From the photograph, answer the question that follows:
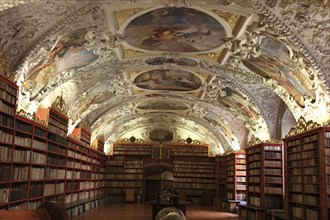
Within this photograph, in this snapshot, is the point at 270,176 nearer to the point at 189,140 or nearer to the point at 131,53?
the point at 131,53

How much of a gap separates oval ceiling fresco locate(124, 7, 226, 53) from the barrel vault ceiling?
28 mm

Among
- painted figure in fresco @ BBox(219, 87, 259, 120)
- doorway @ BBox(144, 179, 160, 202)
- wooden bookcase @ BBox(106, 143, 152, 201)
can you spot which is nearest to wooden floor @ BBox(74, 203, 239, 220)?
painted figure in fresco @ BBox(219, 87, 259, 120)

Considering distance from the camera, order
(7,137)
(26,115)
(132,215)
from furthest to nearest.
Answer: (132,215) < (26,115) < (7,137)

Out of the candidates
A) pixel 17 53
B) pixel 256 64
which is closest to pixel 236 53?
pixel 256 64

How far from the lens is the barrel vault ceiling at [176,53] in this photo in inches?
370

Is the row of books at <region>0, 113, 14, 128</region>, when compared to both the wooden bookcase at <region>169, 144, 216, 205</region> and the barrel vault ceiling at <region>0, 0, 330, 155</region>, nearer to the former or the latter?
the barrel vault ceiling at <region>0, 0, 330, 155</region>

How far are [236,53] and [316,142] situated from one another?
3.66 meters

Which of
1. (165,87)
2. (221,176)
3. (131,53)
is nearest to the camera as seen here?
(131,53)

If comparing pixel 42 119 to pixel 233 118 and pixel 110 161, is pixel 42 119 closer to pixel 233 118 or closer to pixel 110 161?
pixel 233 118

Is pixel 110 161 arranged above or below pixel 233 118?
below

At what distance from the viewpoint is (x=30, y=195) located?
11.8 m

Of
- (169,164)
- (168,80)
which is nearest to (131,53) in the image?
(168,80)

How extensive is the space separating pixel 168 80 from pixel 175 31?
6.40 m

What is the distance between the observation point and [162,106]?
78.9ft
